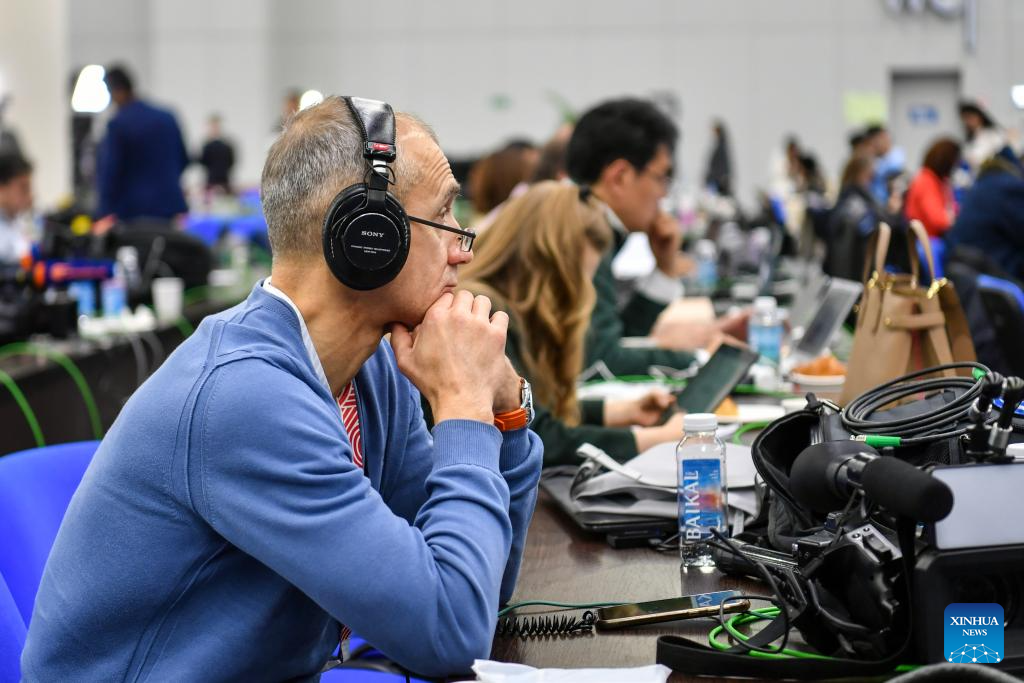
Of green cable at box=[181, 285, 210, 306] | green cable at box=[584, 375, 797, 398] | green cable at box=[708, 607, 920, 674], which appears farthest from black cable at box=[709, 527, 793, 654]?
green cable at box=[181, 285, 210, 306]

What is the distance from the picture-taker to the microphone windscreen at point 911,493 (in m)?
0.99

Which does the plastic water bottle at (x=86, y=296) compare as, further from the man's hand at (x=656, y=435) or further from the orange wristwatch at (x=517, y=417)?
the orange wristwatch at (x=517, y=417)

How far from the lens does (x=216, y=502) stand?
1.05 metres

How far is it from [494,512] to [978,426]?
44 cm

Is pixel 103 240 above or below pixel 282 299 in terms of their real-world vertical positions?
below

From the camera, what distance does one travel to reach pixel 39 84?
1031cm

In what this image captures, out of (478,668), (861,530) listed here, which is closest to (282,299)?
(478,668)

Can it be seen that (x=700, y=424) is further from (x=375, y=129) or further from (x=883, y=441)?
(x=375, y=129)

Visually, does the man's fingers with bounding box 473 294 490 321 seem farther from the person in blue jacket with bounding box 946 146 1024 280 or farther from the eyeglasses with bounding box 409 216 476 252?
the person in blue jacket with bounding box 946 146 1024 280

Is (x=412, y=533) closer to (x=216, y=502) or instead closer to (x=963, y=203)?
(x=216, y=502)

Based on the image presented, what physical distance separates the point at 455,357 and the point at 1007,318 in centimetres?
198

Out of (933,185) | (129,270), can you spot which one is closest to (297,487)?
(129,270)

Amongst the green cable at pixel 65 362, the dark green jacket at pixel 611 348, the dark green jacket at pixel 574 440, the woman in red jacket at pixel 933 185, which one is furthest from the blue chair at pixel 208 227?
the dark green jacket at pixel 574 440

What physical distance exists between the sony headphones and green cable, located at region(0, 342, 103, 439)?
8.52 ft
